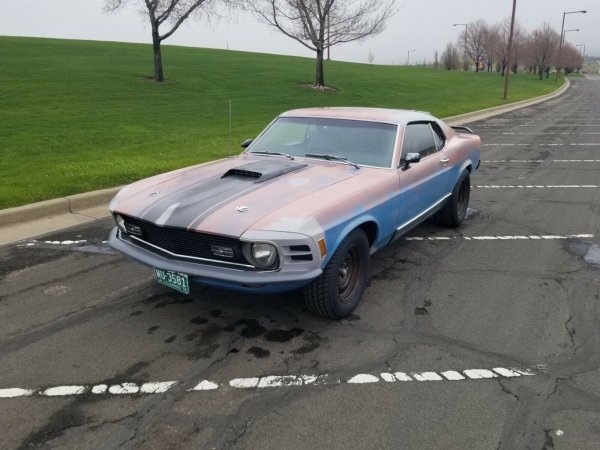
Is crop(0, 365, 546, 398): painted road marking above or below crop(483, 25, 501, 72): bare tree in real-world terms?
below

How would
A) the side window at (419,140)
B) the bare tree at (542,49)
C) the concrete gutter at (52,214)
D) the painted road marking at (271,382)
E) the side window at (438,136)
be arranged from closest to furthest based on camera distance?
the painted road marking at (271,382), the side window at (419,140), the side window at (438,136), the concrete gutter at (52,214), the bare tree at (542,49)

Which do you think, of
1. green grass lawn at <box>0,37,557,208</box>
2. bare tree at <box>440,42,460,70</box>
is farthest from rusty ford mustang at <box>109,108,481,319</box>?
bare tree at <box>440,42,460,70</box>

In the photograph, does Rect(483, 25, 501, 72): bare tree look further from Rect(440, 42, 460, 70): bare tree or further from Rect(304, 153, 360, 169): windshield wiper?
Rect(304, 153, 360, 169): windshield wiper

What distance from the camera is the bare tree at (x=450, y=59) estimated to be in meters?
89.0

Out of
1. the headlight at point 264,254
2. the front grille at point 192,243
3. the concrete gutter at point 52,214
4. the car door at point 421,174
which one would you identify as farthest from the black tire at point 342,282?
the concrete gutter at point 52,214

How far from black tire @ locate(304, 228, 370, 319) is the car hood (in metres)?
0.44

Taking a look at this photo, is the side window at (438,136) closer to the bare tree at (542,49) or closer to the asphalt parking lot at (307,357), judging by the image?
the asphalt parking lot at (307,357)

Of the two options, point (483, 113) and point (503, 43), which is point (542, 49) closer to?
point (503, 43)

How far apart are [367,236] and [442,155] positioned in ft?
Answer: 6.29

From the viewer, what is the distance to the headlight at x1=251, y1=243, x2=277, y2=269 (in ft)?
10.9

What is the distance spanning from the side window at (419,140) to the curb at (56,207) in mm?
4362

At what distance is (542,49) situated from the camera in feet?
246

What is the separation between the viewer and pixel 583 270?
503 centimetres

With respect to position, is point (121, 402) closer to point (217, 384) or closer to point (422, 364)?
point (217, 384)
